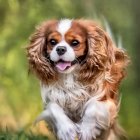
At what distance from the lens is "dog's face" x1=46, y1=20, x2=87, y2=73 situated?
4.91 m

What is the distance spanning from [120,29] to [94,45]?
44cm

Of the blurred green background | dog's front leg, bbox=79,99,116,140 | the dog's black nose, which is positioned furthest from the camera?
the blurred green background

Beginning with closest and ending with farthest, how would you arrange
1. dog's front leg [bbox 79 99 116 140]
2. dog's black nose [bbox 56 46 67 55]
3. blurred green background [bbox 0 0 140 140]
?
dog's black nose [bbox 56 46 67 55] → dog's front leg [bbox 79 99 116 140] → blurred green background [bbox 0 0 140 140]

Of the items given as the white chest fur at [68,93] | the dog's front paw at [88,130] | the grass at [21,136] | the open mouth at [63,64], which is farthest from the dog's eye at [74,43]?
the grass at [21,136]

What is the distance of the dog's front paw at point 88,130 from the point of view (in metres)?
5.00

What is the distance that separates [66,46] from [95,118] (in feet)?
1.60

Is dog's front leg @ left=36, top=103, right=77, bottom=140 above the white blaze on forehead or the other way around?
the other way around

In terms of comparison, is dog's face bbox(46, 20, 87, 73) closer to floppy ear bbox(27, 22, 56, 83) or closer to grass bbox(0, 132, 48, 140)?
floppy ear bbox(27, 22, 56, 83)

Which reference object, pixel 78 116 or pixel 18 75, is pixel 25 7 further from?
pixel 78 116

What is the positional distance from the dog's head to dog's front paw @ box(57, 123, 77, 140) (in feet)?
0.99

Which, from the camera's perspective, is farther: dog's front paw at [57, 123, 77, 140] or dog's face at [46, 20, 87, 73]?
dog's front paw at [57, 123, 77, 140]

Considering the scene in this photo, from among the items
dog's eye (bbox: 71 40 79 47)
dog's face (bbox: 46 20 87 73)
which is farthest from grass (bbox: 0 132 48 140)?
dog's eye (bbox: 71 40 79 47)

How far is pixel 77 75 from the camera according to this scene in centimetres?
499

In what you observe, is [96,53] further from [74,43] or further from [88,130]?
[88,130]
